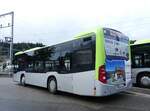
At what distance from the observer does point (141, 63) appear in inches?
540

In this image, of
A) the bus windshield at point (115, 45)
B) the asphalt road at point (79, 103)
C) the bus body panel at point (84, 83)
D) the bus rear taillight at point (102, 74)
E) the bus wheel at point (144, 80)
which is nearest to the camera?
the asphalt road at point (79, 103)

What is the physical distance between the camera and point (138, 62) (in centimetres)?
1388

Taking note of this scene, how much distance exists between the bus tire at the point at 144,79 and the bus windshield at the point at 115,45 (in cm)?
312

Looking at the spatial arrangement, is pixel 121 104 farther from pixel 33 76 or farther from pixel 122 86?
pixel 33 76

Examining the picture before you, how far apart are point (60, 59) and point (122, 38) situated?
10.3 ft

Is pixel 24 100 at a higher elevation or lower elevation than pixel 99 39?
lower

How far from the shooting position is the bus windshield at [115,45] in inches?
386

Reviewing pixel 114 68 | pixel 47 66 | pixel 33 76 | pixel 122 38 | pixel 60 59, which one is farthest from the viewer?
pixel 33 76

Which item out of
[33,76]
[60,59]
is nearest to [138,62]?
[60,59]

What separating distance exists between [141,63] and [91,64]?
501 cm

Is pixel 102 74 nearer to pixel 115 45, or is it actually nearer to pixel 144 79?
pixel 115 45

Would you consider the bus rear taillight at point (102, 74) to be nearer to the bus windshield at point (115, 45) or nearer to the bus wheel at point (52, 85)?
the bus windshield at point (115, 45)

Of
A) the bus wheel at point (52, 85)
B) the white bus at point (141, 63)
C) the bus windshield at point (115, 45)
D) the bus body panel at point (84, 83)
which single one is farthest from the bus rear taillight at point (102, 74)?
the white bus at point (141, 63)

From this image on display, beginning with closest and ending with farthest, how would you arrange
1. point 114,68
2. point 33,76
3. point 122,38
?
point 114,68 → point 122,38 → point 33,76
